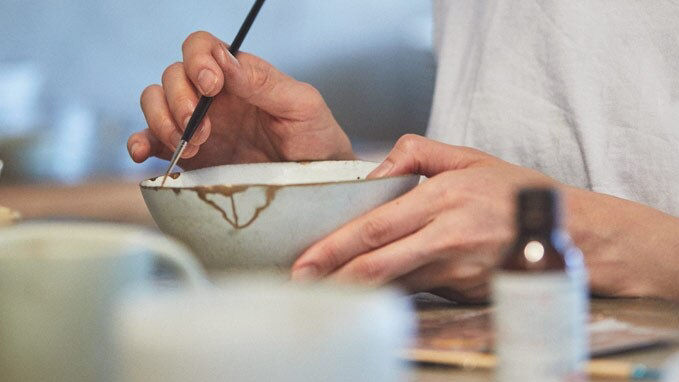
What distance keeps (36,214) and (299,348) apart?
210 cm

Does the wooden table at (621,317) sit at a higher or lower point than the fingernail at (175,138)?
lower

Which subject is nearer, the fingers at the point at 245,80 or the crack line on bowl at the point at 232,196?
the crack line on bowl at the point at 232,196

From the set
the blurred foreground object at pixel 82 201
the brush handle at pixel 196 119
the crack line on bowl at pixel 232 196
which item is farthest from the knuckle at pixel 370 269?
the blurred foreground object at pixel 82 201

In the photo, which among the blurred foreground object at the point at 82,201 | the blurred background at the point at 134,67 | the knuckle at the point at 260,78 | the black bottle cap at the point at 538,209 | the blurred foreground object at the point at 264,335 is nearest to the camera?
the blurred foreground object at the point at 264,335

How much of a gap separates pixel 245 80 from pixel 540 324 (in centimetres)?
72

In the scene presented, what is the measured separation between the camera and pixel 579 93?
143 cm

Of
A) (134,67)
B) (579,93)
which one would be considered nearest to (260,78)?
(579,93)

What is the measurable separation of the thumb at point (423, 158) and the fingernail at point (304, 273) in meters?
0.12

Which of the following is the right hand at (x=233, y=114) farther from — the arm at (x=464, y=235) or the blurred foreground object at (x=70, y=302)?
the blurred foreground object at (x=70, y=302)

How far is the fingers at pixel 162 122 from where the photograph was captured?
118cm

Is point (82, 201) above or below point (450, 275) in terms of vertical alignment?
above

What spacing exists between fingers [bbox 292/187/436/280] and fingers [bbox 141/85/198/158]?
0.33 metres

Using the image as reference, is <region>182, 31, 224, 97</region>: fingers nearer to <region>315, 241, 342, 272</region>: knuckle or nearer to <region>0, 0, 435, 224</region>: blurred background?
<region>315, 241, 342, 272</region>: knuckle

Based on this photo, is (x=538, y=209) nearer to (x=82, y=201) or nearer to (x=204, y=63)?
(x=204, y=63)
